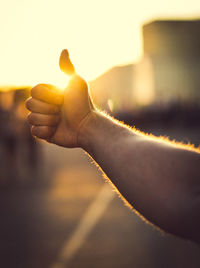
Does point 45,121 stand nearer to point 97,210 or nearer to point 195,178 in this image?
point 195,178

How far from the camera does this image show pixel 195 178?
1307 mm

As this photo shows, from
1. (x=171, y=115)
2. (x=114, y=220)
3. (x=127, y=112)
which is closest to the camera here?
(x=114, y=220)

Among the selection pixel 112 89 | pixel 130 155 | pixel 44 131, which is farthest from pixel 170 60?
pixel 130 155

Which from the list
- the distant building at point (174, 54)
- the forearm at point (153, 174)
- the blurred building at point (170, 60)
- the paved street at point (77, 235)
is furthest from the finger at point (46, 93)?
the distant building at point (174, 54)

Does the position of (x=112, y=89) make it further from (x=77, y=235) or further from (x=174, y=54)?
(x=174, y=54)

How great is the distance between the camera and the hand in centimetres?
168

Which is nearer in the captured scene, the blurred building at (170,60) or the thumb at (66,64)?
the thumb at (66,64)

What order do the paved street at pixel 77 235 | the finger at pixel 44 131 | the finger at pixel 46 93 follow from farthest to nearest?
the paved street at pixel 77 235 → the finger at pixel 44 131 → the finger at pixel 46 93

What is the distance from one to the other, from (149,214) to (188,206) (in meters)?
0.16

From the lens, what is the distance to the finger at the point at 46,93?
1658 mm

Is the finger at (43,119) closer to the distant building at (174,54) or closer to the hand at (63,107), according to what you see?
the hand at (63,107)

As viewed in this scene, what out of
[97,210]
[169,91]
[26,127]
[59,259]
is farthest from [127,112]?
[169,91]

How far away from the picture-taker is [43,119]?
5.70ft

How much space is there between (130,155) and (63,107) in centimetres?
43
